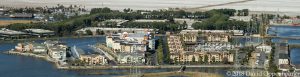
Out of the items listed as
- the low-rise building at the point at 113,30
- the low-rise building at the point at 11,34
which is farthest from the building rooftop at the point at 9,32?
the low-rise building at the point at 113,30

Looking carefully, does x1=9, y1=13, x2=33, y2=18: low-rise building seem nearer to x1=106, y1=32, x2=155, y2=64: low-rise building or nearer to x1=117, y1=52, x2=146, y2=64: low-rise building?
x1=106, y1=32, x2=155, y2=64: low-rise building

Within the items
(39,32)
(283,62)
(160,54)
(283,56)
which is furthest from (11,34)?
(283,62)

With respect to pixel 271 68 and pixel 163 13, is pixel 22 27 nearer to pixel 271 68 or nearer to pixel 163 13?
pixel 163 13

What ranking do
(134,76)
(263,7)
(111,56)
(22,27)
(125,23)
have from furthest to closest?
(263,7) < (125,23) < (22,27) < (111,56) < (134,76)

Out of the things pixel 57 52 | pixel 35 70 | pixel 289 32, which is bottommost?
pixel 289 32

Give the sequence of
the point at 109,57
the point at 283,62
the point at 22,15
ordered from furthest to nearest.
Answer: the point at 22,15 → the point at 109,57 → the point at 283,62

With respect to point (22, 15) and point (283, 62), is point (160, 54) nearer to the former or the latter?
point (283, 62)

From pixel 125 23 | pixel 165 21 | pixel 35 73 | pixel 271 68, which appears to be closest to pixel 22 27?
pixel 125 23

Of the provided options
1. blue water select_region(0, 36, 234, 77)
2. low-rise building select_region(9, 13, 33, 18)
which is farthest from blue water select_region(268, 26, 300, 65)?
low-rise building select_region(9, 13, 33, 18)

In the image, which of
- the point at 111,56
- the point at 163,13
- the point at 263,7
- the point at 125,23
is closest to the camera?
the point at 111,56
